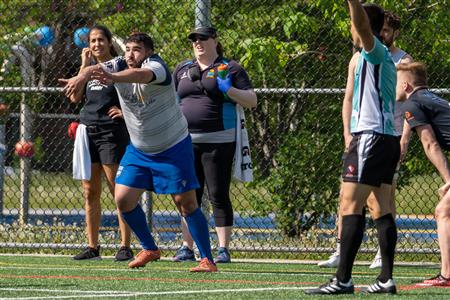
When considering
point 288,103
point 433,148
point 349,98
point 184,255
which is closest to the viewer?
point 349,98

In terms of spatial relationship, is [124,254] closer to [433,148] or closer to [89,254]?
[89,254]

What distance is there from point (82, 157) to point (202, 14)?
185cm

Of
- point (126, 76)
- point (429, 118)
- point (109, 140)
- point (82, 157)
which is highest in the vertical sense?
point (126, 76)

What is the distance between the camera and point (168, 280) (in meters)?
8.79

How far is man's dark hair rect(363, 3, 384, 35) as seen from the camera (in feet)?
24.0

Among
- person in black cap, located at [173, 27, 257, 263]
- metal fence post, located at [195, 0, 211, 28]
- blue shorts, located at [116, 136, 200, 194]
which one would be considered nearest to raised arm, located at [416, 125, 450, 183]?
blue shorts, located at [116, 136, 200, 194]

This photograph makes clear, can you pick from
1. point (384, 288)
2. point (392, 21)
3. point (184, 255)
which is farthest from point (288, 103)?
point (384, 288)

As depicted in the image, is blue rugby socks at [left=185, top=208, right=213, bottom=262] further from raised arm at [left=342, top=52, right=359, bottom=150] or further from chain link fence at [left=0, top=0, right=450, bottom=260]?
chain link fence at [left=0, top=0, right=450, bottom=260]

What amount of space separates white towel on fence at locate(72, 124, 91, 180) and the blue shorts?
1535 millimetres

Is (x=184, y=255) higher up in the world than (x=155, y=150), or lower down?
lower down

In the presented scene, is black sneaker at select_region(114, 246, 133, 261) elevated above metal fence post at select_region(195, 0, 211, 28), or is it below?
below

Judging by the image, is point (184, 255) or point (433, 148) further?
point (184, 255)

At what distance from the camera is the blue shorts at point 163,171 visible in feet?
30.8

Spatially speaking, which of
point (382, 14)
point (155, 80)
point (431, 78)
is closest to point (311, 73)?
point (431, 78)
